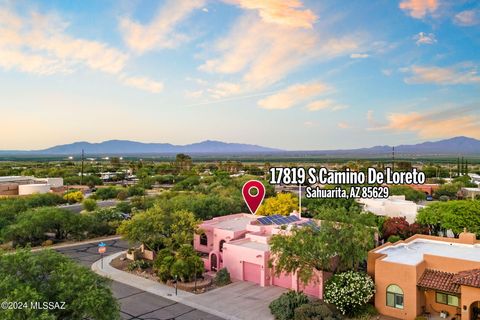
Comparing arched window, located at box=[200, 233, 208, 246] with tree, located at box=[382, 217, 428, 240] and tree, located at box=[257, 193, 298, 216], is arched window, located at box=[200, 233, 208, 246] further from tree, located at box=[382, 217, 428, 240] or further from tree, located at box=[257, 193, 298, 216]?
tree, located at box=[382, 217, 428, 240]

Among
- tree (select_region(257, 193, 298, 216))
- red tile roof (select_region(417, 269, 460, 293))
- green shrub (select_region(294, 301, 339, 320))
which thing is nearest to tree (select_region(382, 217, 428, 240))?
tree (select_region(257, 193, 298, 216))

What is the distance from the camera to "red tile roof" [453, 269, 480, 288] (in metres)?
20.0

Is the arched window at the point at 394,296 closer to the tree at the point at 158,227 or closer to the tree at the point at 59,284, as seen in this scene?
the tree at the point at 59,284

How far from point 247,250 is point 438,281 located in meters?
13.0

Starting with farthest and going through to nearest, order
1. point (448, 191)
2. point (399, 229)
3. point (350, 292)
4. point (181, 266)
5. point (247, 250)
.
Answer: point (448, 191) < point (399, 229) < point (247, 250) < point (181, 266) < point (350, 292)

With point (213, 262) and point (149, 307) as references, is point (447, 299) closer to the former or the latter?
point (213, 262)

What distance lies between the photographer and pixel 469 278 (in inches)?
806

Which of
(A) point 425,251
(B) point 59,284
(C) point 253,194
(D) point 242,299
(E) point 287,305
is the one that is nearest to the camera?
(B) point 59,284

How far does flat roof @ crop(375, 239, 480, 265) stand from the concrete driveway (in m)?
7.98

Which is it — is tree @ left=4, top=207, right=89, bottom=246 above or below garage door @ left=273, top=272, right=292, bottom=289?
above

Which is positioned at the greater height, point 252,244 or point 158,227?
point 158,227

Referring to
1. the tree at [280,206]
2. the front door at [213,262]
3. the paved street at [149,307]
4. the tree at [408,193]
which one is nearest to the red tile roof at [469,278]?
the paved street at [149,307]

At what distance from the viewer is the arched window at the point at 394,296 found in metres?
22.9

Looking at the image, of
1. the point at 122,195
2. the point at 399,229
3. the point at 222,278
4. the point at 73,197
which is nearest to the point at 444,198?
the point at 399,229
